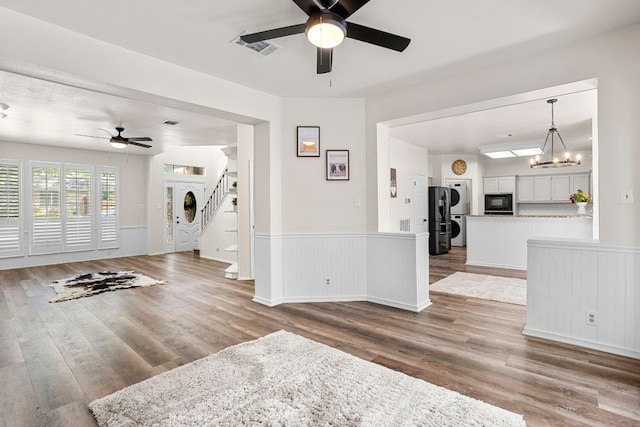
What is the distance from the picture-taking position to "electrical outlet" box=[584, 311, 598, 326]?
280cm

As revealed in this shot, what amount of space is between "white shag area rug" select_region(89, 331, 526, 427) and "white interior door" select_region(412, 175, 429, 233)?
5.89 metres

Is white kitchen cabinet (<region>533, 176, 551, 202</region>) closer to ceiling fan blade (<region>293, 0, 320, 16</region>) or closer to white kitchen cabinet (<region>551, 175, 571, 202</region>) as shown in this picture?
white kitchen cabinet (<region>551, 175, 571, 202</region>)

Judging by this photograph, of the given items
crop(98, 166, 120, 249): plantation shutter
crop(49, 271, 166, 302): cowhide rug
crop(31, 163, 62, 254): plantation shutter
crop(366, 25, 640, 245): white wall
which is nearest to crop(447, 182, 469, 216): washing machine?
crop(366, 25, 640, 245): white wall

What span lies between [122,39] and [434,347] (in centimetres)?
376

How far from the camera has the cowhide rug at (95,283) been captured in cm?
484

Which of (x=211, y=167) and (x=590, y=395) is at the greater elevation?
(x=211, y=167)

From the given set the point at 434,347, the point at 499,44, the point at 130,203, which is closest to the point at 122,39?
the point at 499,44

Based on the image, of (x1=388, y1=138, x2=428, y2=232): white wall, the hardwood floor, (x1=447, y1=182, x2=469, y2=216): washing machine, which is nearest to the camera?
the hardwood floor

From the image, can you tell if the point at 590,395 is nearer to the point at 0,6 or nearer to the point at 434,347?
the point at 434,347

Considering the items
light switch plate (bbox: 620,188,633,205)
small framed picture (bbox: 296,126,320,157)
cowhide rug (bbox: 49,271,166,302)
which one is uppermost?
small framed picture (bbox: 296,126,320,157)

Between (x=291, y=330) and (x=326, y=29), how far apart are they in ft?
8.74

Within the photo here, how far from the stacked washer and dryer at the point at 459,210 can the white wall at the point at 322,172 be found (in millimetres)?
6029

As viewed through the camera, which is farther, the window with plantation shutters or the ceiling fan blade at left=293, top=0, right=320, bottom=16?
the window with plantation shutters

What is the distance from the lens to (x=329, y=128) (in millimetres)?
4320
